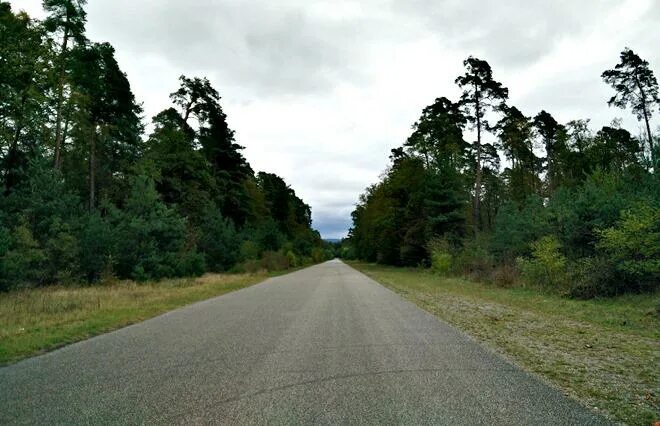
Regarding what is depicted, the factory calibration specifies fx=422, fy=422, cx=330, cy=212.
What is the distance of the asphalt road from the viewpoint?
160 inches

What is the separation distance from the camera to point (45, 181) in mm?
21484

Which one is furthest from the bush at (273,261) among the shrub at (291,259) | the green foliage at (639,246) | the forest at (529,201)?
the green foliage at (639,246)

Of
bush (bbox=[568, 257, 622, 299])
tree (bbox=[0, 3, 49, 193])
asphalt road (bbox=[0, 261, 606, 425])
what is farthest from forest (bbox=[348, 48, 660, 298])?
tree (bbox=[0, 3, 49, 193])

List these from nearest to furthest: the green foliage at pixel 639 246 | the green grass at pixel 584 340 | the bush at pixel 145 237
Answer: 1. the green grass at pixel 584 340
2. the green foliage at pixel 639 246
3. the bush at pixel 145 237

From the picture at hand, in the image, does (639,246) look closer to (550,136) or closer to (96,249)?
(96,249)

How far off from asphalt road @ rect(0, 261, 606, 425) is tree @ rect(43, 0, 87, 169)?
19927mm

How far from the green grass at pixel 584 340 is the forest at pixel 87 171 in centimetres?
1755

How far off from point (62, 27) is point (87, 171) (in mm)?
14567

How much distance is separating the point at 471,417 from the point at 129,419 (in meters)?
3.21

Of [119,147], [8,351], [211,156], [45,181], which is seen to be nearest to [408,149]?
[211,156]

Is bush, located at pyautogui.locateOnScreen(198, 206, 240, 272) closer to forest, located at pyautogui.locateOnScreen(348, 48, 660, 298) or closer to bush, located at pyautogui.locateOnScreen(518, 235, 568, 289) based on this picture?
forest, located at pyautogui.locateOnScreen(348, 48, 660, 298)

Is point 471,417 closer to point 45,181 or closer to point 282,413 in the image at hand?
point 282,413

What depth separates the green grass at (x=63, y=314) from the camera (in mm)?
7988

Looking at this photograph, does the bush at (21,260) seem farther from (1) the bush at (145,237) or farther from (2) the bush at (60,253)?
(1) the bush at (145,237)
